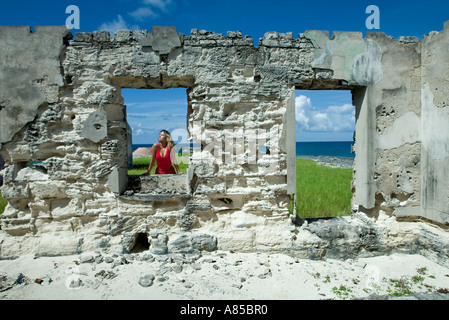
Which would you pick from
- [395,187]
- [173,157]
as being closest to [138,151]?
[173,157]

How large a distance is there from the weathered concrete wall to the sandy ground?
0.22m

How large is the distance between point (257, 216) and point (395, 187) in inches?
75.9

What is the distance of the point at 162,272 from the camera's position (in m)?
3.18

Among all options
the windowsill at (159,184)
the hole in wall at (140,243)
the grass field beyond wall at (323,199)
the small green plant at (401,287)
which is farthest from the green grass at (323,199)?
the hole in wall at (140,243)

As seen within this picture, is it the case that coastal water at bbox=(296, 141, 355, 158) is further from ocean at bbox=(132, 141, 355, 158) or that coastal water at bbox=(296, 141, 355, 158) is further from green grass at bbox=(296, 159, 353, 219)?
green grass at bbox=(296, 159, 353, 219)

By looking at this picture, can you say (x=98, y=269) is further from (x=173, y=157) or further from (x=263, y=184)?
(x=263, y=184)

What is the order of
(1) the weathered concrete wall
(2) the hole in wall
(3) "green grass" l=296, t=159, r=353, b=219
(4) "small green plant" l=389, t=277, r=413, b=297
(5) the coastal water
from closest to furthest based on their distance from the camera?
(4) "small green plant" l=389, t=277, r=413, b=297, (1) the weathered concrete wall, (2) the hole in wall, (3) "green grass" l=296, t=159, r=353, b=219, (5) the coastal water

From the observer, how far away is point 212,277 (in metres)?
3.16

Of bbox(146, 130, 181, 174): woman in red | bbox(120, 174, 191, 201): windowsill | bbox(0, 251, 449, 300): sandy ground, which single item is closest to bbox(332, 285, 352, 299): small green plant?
bbox(0, 251, 449, 300): sandy ground

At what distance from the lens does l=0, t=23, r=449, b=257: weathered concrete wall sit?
11.1 ft

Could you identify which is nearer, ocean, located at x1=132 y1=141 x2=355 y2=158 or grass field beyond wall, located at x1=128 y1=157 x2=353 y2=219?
grass field beyond wall, located at x1=128 y1=157 x2=353 y2=219

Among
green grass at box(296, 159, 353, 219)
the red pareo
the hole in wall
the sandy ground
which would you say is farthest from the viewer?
green grass at box(296, 159, 353, 219)

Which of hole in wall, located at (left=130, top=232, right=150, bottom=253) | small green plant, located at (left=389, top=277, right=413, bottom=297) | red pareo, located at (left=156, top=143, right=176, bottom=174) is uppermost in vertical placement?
red pareo, located at (left=156, top=143, right=176, bottom=174)

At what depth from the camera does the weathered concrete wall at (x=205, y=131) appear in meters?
3.39
